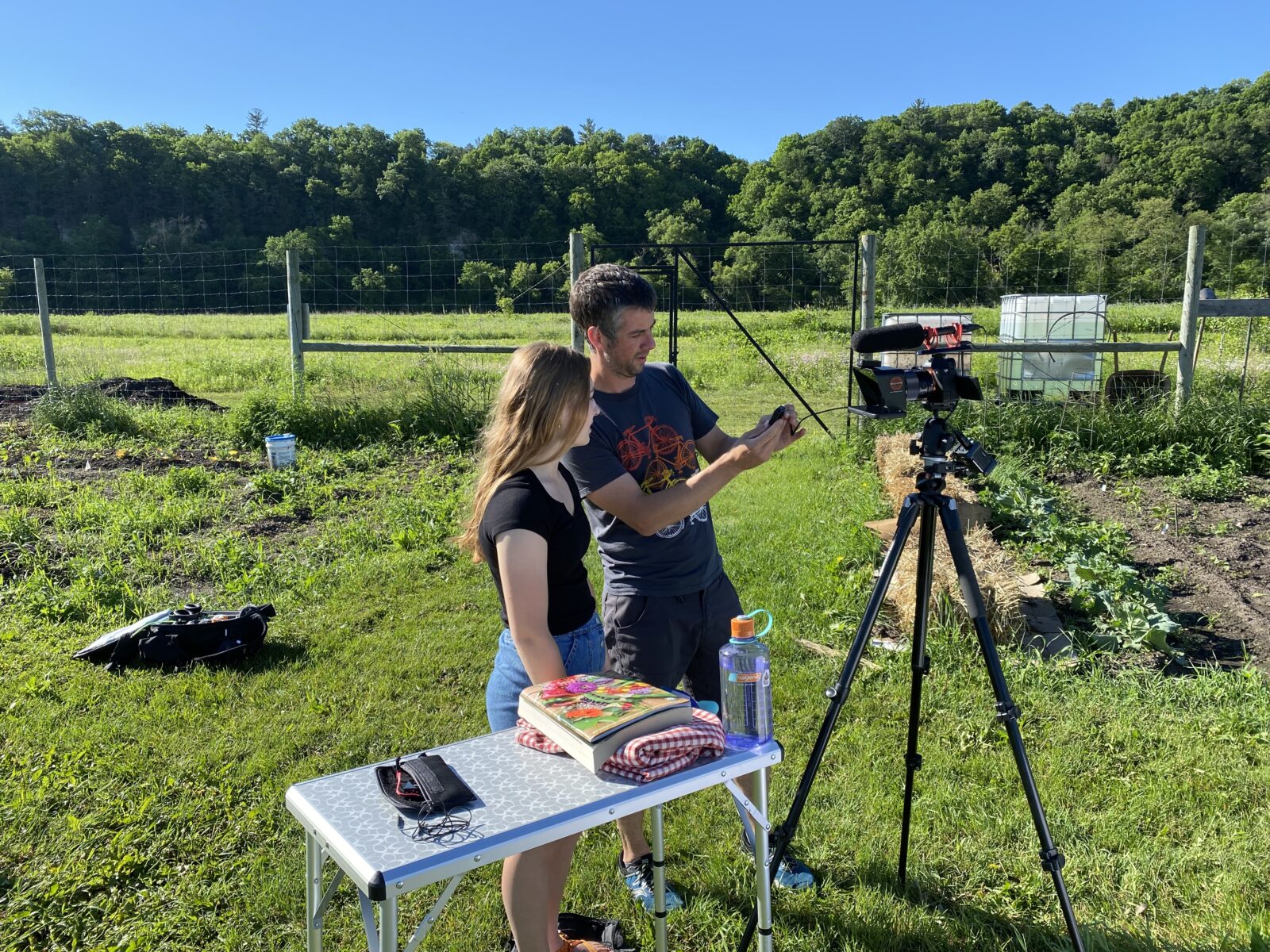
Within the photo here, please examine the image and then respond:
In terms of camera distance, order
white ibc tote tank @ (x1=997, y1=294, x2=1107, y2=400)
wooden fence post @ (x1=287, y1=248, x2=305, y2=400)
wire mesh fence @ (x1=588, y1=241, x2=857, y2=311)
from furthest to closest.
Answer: wire mesh fence @ (x1=588, y1=241, x2=857, y2=311) < wooden fence post @ (x1=287, y1=248, x2=305, y2=400) < white ibc tote tank @ (x1=997, y1=294, x2=1107, y2=400)

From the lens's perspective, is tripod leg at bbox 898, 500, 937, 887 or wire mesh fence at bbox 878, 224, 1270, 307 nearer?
tripod leg at bbox 898, 500, 937, 887

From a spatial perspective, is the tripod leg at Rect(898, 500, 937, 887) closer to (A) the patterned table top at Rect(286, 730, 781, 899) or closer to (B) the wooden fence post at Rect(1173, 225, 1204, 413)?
(A) the patterned table top at Rect(286, 730, 781, 899)

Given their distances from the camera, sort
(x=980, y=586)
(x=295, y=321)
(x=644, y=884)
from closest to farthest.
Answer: (x=644, y=884)
(x=980, y=586)
(x=295, y=321)

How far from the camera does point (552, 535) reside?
74.2 inches

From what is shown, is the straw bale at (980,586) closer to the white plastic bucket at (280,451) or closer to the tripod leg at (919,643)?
the tripod leg at (919,643)

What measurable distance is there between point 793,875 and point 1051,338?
9.30m

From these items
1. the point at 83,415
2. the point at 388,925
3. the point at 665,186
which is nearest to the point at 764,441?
the point at 388,925

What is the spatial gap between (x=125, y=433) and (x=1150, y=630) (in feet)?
31.7

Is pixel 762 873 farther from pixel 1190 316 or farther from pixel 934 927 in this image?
pixel 1190 316

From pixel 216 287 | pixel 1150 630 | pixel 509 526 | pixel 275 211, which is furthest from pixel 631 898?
pixel 275 211

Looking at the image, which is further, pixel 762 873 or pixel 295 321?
pixel 295 321

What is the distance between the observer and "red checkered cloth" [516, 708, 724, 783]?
4.83ft

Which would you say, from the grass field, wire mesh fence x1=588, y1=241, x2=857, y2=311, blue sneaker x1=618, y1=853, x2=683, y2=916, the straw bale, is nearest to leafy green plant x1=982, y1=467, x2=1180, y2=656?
the grass field

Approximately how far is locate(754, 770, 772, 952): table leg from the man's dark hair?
47.5 inches
